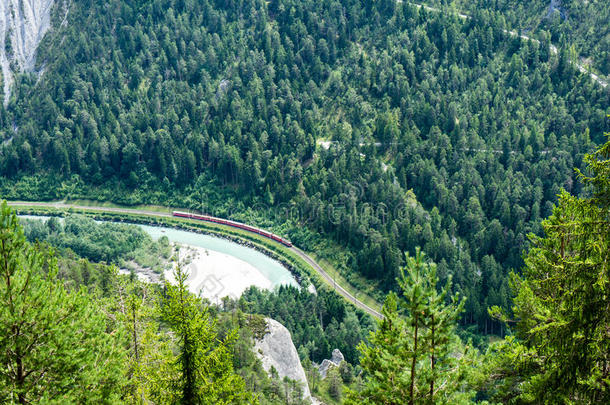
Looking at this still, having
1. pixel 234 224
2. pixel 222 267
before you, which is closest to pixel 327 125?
pixel 234 224

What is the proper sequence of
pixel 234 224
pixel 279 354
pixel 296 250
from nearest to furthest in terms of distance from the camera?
1. pixel 279 354
2. pixel 296 250
3. pixel 234 224

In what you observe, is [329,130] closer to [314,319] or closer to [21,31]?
[314,319]

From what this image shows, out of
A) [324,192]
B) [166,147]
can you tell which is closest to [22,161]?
[166,147]

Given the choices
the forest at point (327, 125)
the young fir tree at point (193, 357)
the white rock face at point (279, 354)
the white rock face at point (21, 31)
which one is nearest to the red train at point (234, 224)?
the forest at point (327, 125)

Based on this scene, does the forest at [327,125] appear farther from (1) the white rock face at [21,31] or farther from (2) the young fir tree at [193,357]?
(2) the young fir tree at [193,357]

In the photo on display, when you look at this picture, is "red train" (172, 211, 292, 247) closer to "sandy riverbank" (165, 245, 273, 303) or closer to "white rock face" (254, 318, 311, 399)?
"sandy riverbank" (165, 245, 273, 303)

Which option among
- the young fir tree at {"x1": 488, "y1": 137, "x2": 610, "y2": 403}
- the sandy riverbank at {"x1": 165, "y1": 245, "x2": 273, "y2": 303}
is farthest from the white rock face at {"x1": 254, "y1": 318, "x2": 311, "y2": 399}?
the young fir tree at {"x1": 488, "y1": 137, "x2": 610, "y2": 403}
